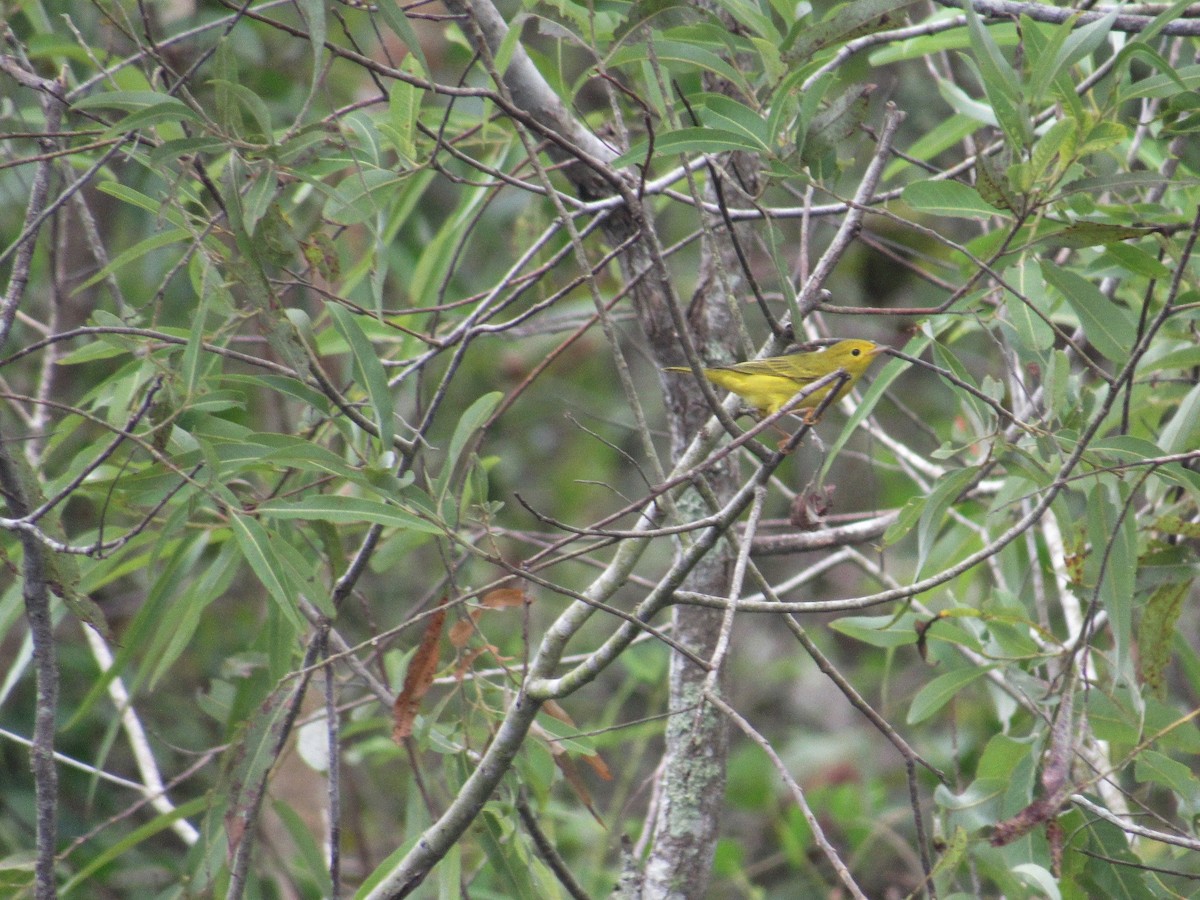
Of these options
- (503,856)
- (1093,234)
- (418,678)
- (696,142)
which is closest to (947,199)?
(1093,234)

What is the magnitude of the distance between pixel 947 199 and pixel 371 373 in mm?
1155

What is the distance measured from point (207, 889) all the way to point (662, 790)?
106 centimetres

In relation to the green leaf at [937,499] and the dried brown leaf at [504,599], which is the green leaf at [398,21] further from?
the green leaf at [937,499]

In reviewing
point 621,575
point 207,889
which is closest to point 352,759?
point 207,889

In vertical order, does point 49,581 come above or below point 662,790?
above

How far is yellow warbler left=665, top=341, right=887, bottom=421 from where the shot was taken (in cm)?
257

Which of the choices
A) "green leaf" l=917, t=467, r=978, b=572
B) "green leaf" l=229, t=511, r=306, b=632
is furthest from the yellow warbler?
"green leaf" l=229, t=511, r=306, b=632

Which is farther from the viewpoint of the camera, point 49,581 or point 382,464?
point 382,464

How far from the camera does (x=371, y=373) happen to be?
2039mm

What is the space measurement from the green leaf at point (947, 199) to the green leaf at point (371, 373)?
1051 mm

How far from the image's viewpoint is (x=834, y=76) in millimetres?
2016

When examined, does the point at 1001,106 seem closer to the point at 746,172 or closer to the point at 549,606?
the point at 746,172

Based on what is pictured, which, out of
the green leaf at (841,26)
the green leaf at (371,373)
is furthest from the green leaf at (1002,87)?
the green leaf at (371,373)

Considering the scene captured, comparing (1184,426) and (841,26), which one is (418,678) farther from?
(1184,426)
